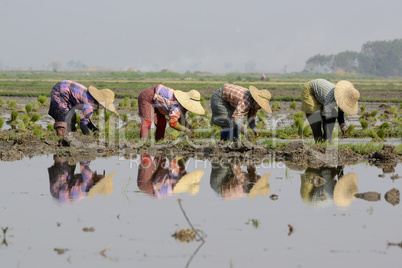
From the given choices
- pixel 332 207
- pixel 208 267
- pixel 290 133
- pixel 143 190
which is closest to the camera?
pixel 208 267

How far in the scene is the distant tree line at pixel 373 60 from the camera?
429 feet

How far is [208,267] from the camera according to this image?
4484mm

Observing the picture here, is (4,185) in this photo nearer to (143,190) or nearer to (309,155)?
(143,190)

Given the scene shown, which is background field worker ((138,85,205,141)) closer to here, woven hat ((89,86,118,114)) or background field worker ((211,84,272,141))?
background field worker ((211,84,272,141))

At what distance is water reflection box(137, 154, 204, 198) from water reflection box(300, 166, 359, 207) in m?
1.29

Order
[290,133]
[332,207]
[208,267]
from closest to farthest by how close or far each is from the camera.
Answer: [208,267] → [332,207] → [290,133]

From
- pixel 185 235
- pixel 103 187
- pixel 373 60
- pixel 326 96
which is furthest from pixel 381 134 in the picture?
pixel 373 60

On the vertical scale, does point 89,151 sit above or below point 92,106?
below

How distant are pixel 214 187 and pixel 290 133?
650 cm

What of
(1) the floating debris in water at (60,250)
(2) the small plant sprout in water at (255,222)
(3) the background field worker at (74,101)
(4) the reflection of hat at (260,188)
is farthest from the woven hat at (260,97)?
(1) the floating debris in water at (60,250)

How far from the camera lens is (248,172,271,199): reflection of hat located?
7.03 metres

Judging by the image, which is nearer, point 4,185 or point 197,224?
point 197,224

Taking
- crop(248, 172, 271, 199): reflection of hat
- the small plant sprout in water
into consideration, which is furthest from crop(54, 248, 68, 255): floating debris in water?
crop(248, 172, 271, 199): reflection of hat

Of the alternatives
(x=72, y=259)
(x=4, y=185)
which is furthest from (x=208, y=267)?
(x=4, y=185)
